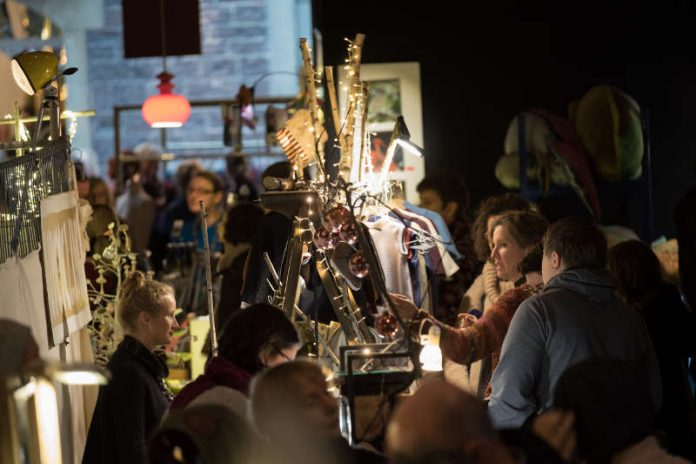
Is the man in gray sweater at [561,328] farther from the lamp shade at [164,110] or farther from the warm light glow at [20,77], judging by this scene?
the lamp shade at [164,110]

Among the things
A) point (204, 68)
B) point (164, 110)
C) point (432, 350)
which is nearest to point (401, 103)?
point (164, 110)

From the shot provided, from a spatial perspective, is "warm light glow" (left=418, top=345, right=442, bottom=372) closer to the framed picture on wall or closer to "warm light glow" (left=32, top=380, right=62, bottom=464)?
"warm light glow" (left=32, top=380, right=62, bottom=464)

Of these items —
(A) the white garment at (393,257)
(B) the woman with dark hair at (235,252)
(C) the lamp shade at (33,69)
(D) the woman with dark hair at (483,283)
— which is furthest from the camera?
(B) the woman with dark hair at (235,252)

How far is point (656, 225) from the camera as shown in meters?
8.95

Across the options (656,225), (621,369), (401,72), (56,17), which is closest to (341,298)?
(621,369)

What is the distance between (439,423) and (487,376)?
2.18m

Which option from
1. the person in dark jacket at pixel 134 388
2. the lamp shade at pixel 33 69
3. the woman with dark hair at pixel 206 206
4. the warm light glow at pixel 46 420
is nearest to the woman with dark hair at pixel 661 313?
the person in dark jacket at pixel 134 388

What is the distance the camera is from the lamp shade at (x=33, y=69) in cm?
475

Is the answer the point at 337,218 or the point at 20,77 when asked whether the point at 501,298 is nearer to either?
the point at 337,218

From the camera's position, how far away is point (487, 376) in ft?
15.1

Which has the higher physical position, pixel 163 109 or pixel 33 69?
pixel 33 69

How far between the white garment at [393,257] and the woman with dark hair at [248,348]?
6.70 feet

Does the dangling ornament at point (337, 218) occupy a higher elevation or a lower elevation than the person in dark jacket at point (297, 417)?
higher

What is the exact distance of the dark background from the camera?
8609 millimetres
